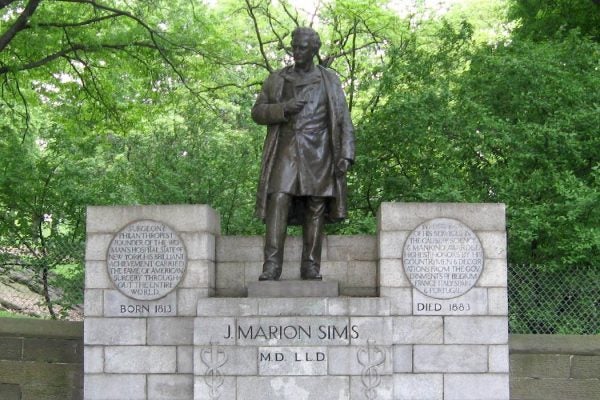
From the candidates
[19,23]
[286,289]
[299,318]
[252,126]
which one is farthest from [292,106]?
[252,126]

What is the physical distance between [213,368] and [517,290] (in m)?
3.85

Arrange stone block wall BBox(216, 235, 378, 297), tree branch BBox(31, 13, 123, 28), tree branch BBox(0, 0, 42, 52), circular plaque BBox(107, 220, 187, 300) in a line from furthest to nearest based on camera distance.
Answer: tree branch BBox(31, 13, 123, 28) → tree branch BBox(0, 0, 42, 52) → stone block wall BBox(216, 235, 378, 297) → circular plaque BBox(107, 220, 187, 300)

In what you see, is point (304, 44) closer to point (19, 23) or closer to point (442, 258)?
point (442, 258)

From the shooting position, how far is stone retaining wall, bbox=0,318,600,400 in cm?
984

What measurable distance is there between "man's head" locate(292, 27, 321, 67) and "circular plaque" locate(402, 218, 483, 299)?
2070 mm

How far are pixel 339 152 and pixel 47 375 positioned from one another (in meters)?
4.13

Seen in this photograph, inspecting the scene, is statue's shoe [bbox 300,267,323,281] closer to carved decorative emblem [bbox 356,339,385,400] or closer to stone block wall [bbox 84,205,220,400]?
carved decorative emblem [bbox 356,339,385,400]

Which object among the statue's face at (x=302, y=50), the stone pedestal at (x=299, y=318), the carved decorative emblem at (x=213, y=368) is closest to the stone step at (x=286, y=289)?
the stone pedestal at (x=299, y=318)

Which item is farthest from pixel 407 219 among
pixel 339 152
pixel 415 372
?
pixel 415 372

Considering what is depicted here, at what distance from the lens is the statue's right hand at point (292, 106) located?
29.9 ft

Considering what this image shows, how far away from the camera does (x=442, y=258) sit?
9.20m

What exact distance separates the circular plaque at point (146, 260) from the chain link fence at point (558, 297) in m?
3.87

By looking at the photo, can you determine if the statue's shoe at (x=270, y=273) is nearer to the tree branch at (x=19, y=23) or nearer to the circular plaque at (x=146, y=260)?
the circular plaque at (x=146, y=260)

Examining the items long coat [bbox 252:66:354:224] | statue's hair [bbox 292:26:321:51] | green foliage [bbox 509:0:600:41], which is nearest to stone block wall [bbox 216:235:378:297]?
long coat [bbox 252:66:354:224]
